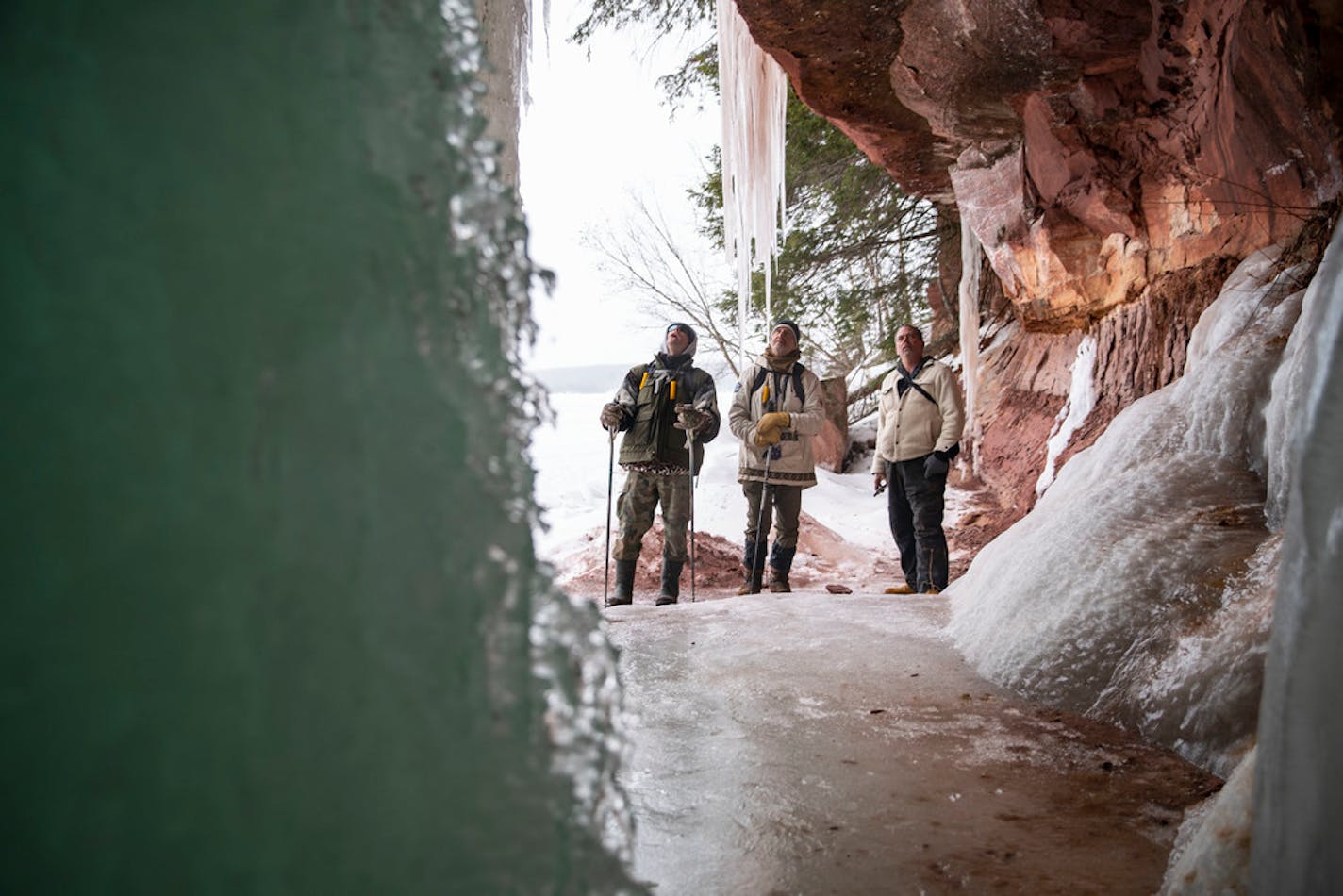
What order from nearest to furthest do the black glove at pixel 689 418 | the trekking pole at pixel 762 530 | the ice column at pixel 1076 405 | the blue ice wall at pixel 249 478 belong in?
the blue ice wall at pixel 249 478 → the black glove at pixel 689 418 → the trekking pole at pixel 762 530 → the ice column at pixel 1076 405

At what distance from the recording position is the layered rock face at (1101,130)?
3.60m

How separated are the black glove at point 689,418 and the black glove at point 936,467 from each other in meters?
1.32

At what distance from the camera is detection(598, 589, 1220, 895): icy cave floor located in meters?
1.49

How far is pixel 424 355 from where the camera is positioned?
0.73 m

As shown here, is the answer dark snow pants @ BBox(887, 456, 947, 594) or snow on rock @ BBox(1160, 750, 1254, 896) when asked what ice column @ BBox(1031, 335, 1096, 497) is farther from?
snow on rock @ BBox(1160, 750, 1254, 896)

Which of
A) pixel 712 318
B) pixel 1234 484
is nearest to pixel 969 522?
pixel 1234 484

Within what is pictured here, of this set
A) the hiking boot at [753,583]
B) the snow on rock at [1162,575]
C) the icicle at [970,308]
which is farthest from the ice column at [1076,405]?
the snow on rock at [1162,575]

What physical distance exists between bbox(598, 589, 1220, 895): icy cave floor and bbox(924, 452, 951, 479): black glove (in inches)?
80.7

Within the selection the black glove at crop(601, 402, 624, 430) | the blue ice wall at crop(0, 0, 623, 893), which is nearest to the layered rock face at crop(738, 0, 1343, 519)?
the black glove at crop(601, 402, 624, 430)

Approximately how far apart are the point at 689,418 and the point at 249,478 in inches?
167

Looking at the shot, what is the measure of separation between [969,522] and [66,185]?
8191 millimetres

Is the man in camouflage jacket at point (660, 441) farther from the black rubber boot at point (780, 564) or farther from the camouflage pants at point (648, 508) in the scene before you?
the black rubber boot at point (780, 564)

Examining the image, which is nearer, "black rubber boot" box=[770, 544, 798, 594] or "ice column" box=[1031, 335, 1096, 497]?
"black rubber boot" box=[770, 544, 798, 594]

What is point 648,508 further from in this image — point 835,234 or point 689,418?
point 835,234
